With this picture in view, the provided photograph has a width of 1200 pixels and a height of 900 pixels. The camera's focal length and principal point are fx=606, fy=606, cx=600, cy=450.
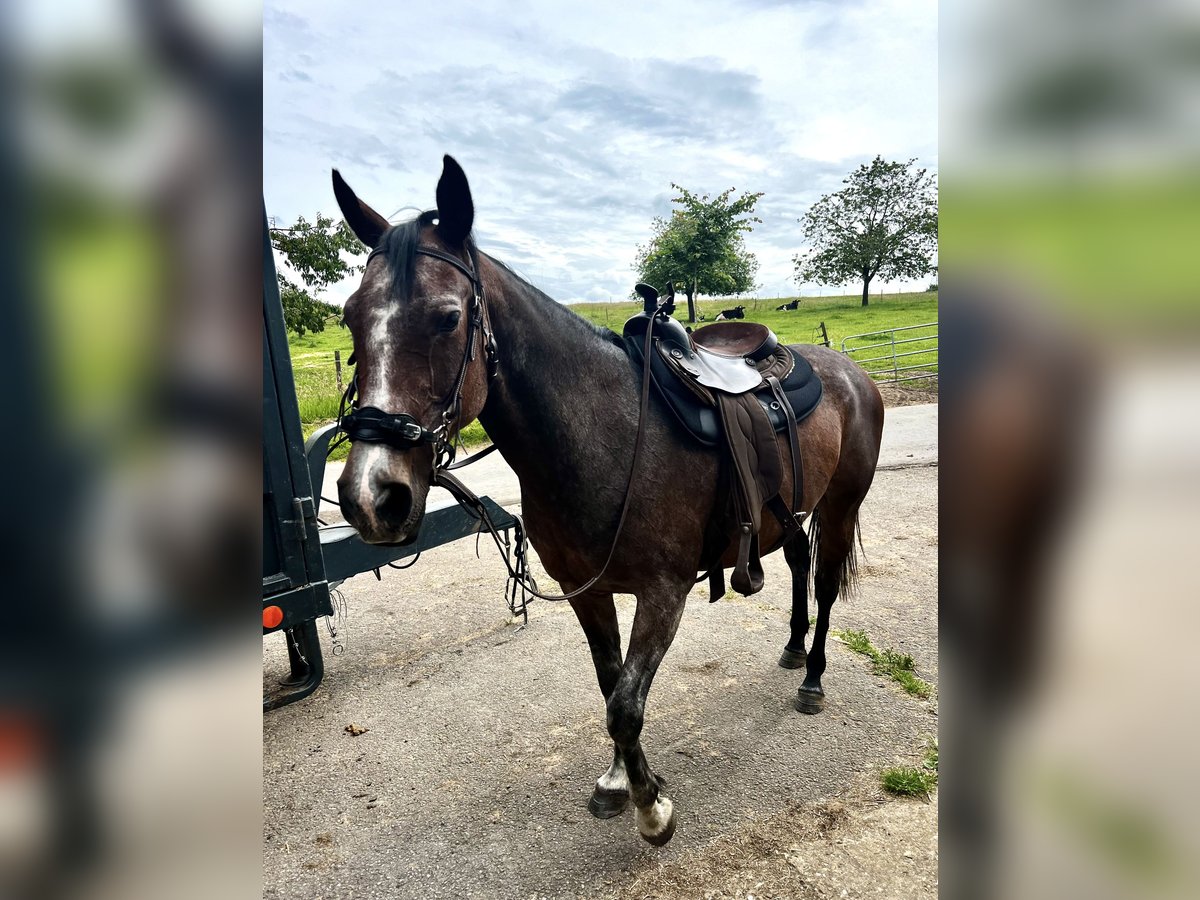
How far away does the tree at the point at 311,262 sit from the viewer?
27.9 feet

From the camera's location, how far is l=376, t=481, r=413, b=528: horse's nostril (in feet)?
5.05

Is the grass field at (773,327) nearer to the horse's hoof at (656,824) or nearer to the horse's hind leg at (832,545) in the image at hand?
the horse's hind leg at (832,545)

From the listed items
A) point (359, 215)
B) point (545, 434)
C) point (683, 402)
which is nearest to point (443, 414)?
point (545, 434)

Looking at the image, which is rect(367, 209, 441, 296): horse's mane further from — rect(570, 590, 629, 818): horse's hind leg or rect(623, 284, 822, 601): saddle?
rect(570, 590, 629, 818): horse's hind leg

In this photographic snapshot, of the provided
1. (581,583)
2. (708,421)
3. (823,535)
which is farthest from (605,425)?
(823,535)

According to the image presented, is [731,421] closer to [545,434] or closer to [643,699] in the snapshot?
[545,434]

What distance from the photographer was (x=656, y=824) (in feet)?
7.31

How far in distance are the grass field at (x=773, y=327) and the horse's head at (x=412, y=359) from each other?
635 millimetres

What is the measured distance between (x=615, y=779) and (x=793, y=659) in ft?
5.08

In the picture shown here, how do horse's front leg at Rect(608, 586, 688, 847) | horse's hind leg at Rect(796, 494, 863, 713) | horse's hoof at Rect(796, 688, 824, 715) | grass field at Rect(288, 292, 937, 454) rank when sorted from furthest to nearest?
1. grass field at Rect(288, 292, 937, 454)
2. horse's hind leg at Rect(796, 494, 863, 713)
3. horse's hoof at Rect(796, 688, 824, 715)
4. horse's front leg at Rect(608, 586, 688, 847)

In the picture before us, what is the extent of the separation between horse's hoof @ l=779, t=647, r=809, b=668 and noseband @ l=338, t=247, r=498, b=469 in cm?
262
